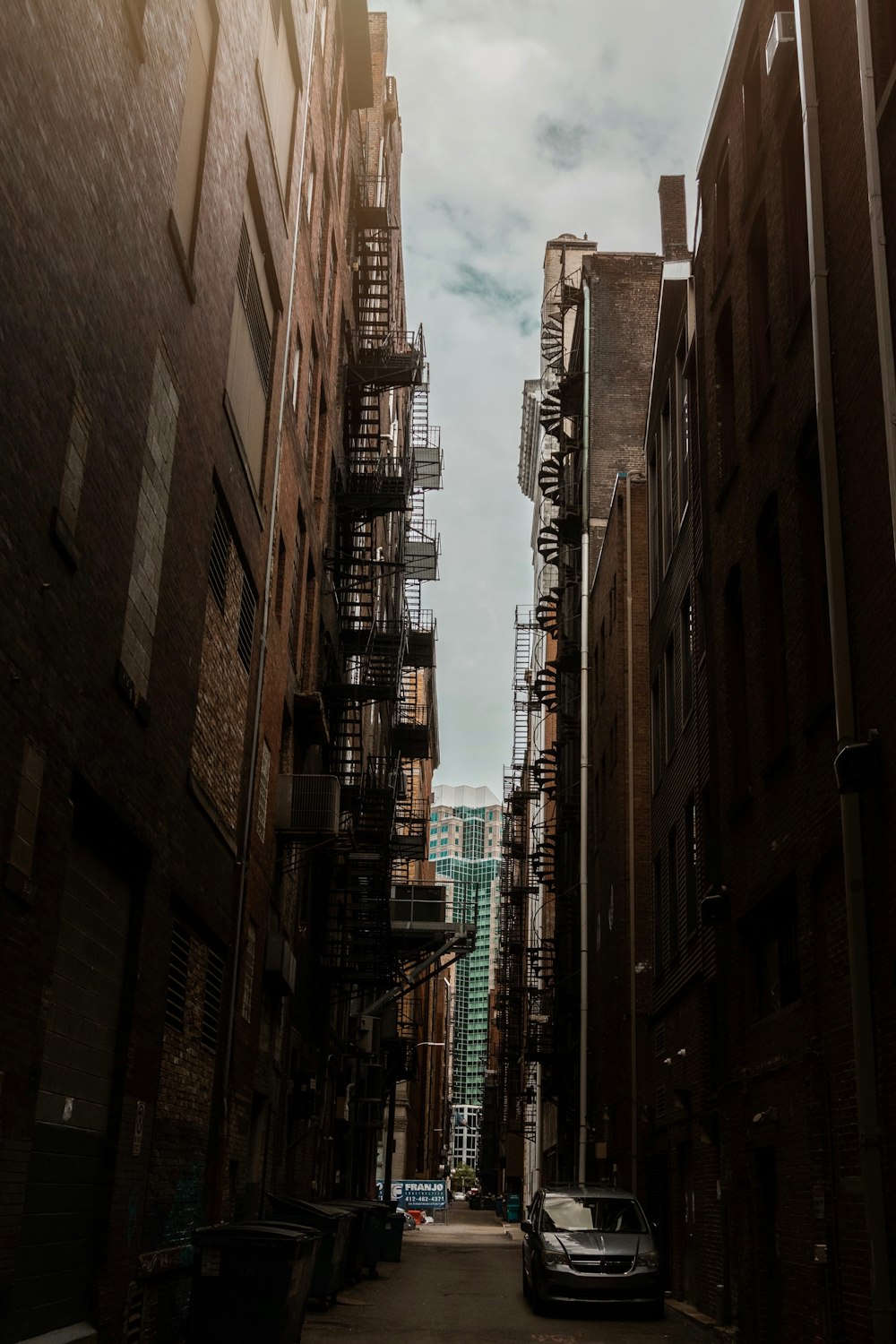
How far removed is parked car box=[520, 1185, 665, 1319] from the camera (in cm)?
1675

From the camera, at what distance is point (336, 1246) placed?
17.1m

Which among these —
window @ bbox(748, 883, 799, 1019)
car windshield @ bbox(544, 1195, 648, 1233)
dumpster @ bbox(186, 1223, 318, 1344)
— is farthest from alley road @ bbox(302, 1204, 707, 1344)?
window @ bbox(748, 883, 799, 1019)

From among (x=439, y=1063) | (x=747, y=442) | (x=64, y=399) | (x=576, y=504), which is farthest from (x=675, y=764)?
(x=439, y=1063)

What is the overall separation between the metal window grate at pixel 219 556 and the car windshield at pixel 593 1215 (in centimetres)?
961

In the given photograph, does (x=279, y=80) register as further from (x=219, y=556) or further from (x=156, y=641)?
(x=156, y=641)

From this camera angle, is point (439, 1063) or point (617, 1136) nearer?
point (617, 1136)

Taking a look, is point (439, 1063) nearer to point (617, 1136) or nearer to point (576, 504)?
point (576, 504)

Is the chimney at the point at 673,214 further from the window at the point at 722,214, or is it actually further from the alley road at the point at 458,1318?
the alley road at the point at 458,1318

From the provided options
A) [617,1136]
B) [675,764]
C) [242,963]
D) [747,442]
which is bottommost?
[617,1136]

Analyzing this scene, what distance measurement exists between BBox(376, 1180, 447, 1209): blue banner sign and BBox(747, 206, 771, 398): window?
134 feet

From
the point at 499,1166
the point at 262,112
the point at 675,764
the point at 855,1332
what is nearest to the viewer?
the point at 855,1332

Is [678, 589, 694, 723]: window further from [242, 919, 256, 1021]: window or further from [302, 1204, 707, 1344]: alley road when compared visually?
[302, 1204, 707, 1344]: alley road

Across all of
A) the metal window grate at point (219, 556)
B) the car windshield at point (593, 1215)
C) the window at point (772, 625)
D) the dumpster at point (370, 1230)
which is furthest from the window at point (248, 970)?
the window at point (772, 625)

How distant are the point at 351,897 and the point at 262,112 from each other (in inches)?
645
